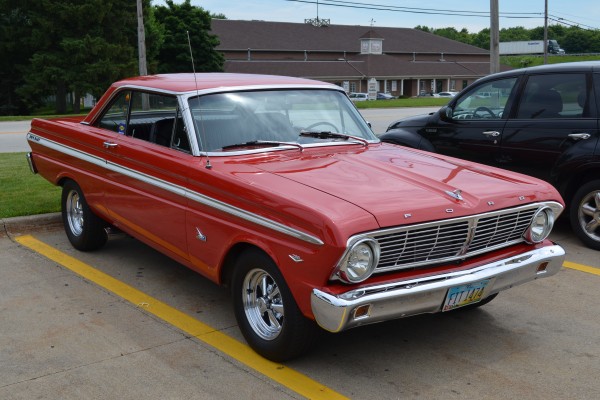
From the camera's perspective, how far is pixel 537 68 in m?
7.60

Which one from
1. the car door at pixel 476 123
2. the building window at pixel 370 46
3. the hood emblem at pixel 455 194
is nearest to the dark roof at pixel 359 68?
the building window at pixel 370 46

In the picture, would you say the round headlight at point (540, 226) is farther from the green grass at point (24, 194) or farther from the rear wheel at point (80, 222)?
the green grass at point (24, 194)

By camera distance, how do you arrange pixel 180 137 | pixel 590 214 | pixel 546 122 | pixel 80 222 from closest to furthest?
pixel 180 137 → pixel 80 222 → pixel 590 214 → pixel 546 122

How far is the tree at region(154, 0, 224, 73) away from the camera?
49000mm

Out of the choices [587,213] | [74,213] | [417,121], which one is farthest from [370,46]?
[74,213]

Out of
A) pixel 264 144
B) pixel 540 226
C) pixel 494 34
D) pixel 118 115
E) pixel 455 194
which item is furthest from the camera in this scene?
pixel 494 34

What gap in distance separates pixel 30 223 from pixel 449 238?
17.2ft

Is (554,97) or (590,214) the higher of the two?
(554,97)

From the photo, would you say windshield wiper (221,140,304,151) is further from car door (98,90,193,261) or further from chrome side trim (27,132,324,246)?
chrome side trim (27,132,324,246)

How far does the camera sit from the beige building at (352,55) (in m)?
68.2

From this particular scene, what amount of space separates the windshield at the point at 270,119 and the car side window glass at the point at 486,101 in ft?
8.89

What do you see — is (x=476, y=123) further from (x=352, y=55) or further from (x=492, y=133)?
(x=352, y=55)

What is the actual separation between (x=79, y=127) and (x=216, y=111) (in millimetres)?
2102

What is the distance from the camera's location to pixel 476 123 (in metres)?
7.96
